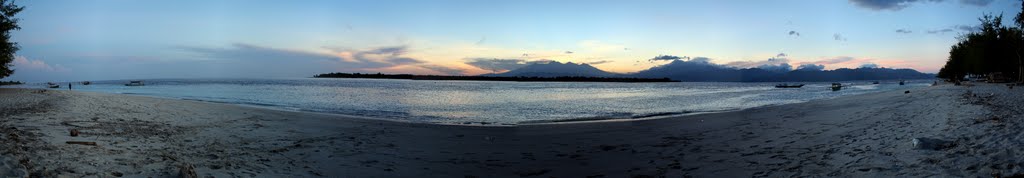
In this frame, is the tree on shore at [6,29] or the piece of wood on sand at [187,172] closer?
the piece of wood on sand at [187,172]

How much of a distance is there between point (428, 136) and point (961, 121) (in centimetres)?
1508

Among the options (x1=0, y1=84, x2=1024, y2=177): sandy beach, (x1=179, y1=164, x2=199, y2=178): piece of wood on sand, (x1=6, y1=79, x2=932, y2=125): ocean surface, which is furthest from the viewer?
(x1=6, y1=79, x2=932, y2=125): ocean surface

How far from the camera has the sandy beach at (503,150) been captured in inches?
327

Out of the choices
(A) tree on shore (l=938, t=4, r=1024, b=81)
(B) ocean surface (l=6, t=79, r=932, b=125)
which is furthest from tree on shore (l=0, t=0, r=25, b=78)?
(A) tree on shore (l=938, t=4, r=1024, b=81)

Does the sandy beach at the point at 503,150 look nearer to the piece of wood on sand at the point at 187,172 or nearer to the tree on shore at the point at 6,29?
the piece of wood on sand at the point at 187,172

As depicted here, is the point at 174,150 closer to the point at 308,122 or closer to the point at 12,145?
the point at 12,145

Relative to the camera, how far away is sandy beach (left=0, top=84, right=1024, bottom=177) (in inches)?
327

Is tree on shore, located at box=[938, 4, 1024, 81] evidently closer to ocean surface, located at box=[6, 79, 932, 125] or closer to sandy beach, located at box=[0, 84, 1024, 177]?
ocean surface, located at box=[6, 79, 932, 125]

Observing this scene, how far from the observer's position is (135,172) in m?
7.88

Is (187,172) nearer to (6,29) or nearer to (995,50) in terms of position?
(6,29)

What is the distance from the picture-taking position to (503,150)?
44.5 ft

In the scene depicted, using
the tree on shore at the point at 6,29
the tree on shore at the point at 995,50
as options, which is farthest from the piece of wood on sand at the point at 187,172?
the tree on shore at the point at 995,50

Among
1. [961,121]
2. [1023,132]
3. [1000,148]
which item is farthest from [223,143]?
[961,121]

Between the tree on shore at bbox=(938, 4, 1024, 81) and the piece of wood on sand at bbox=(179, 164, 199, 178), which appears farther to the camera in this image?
the tree on shore at bbox=(938, 4, 1024, 81)
